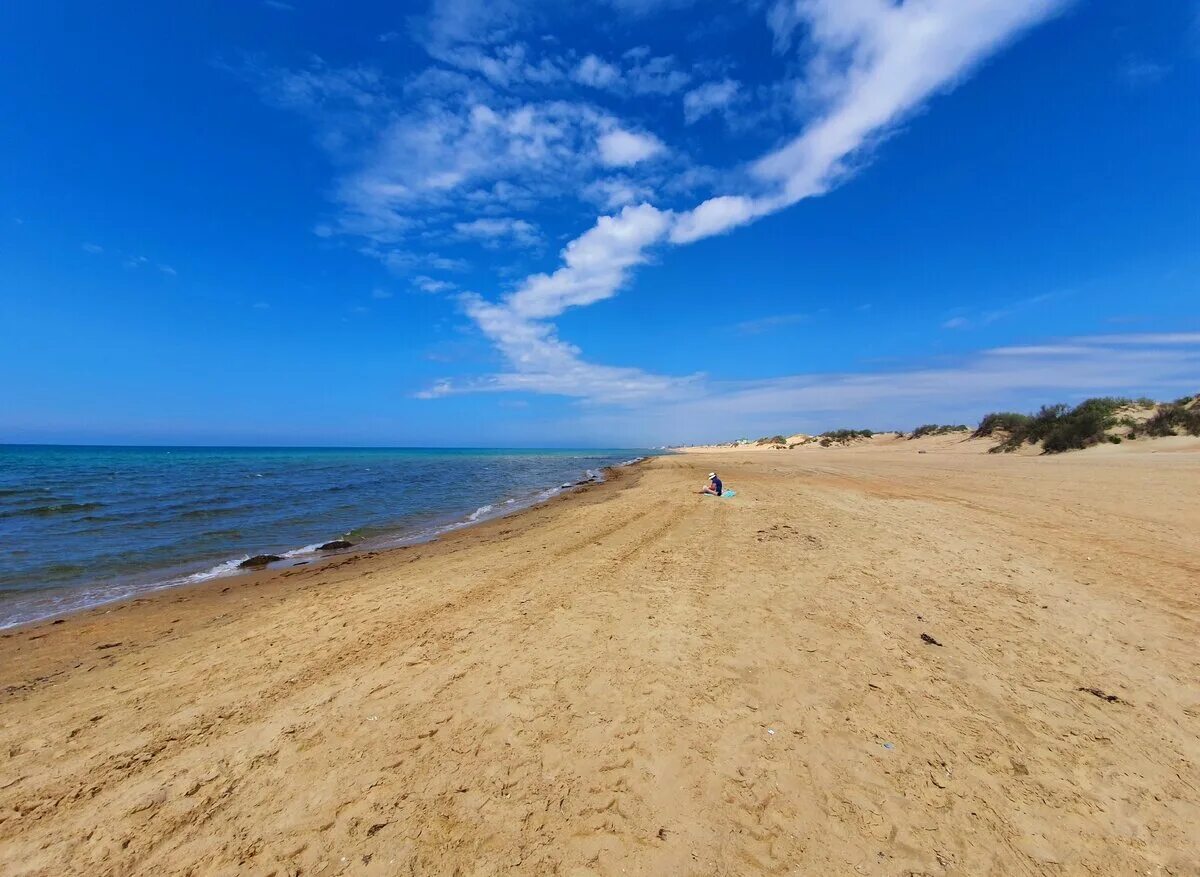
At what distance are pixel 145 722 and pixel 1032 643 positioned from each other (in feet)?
30.0

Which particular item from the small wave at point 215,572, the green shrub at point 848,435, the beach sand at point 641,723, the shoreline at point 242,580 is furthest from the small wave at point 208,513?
the green shrub at point 848,435

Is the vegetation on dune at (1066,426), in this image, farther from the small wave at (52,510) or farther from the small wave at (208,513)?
the small wave at (52,510)

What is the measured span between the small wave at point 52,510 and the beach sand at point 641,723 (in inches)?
554

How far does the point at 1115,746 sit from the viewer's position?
12.1 ft

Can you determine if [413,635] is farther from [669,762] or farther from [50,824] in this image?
[669,762]

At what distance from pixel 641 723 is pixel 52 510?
79.7ft

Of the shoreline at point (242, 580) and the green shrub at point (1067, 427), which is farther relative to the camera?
the green shrub at point (1067, 427)

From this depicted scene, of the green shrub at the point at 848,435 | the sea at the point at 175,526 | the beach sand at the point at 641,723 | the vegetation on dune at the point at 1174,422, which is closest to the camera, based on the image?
Result: the beach sand at the point at 641,723

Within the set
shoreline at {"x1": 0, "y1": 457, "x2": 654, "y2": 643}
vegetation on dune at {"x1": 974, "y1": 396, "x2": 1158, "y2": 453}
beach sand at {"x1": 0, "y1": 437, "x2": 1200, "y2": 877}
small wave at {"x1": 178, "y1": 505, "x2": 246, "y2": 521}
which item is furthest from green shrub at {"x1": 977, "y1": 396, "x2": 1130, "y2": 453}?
small wave at {"x1": 178, "y1": 505, "x2": 246, "y2": 521}

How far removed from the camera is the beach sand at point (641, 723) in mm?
3002

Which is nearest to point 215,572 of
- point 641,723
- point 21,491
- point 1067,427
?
point 641,723

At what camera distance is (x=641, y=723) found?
13.5 ft

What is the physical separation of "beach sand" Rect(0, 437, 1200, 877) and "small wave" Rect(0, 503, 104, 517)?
1406 cm

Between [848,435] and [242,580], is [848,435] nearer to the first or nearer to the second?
[848,435]
